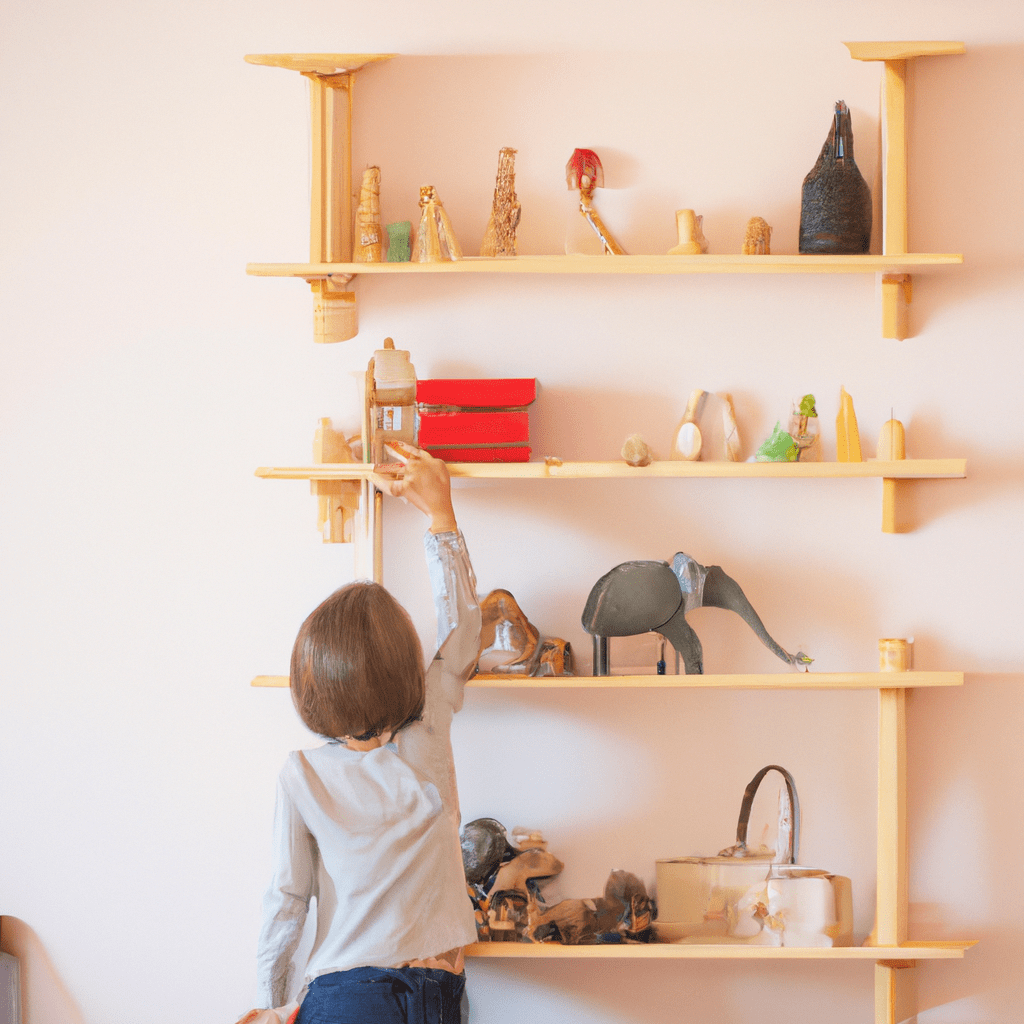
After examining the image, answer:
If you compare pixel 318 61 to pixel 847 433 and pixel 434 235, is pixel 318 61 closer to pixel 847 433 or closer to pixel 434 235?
pixel 434 235

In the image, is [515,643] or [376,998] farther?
[515,643]

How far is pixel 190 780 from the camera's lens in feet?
5.48

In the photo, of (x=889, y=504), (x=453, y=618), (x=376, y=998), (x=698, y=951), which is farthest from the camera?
(x=889, y=504)

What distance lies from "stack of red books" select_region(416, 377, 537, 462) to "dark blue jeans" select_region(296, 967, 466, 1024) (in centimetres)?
71

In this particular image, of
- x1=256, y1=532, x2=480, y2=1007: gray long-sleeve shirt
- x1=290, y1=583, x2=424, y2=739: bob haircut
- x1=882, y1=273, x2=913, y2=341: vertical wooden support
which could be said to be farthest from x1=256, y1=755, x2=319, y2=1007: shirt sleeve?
x1=882, y1=273, x2=913, y2=341: vertical wooden support

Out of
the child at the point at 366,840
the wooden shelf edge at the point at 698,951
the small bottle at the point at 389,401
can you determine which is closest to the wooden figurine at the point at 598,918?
the wooden shelf edge at the point at 698,951

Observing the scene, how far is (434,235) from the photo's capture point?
1573 millimetres

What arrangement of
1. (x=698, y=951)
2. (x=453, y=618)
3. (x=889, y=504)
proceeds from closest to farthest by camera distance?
(x=453, y=618) < (x=698, y=951) < (x=889, y=504)

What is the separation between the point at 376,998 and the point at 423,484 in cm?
67

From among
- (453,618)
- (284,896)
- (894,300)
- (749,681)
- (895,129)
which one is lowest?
(284,896)

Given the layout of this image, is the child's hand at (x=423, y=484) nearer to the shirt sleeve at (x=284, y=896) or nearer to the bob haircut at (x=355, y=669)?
the bob haircut at (x=355, y=669)

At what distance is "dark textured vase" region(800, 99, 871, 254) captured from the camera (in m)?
1.54

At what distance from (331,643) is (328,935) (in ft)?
1.19

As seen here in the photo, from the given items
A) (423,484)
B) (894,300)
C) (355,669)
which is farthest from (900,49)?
(355,669)
